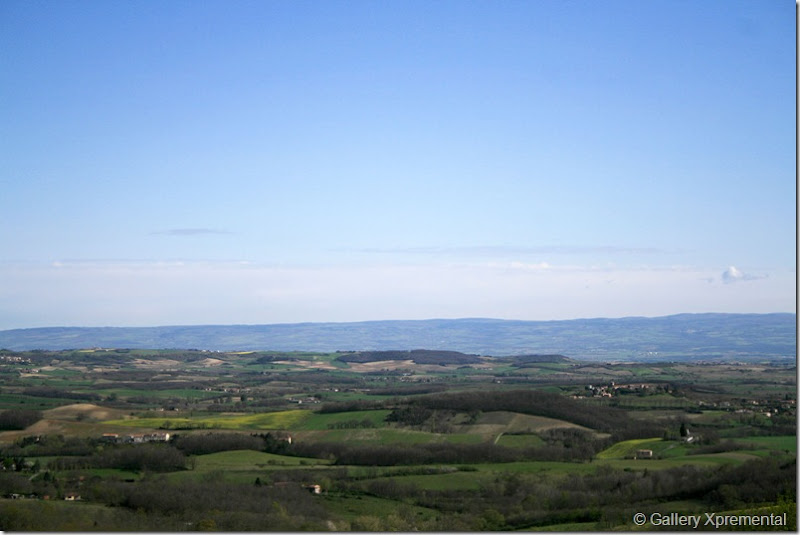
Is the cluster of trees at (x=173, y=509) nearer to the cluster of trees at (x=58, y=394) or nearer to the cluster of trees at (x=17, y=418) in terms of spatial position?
the cluster of trees at (x=17, y=418)

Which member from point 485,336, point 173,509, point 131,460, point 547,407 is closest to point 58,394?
point 131,460

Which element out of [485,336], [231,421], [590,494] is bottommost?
[231,421]

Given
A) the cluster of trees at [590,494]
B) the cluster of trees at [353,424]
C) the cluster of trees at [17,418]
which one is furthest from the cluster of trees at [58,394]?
the cluster of trees at [590,494]

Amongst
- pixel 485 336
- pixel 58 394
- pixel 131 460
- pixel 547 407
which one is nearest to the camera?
pixel 131 460

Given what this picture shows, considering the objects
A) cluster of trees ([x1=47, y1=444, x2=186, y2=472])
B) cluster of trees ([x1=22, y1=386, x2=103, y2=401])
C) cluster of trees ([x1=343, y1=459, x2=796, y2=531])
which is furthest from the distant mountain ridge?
cluster of trees ([x1=343, y1=459, x2=796, y2=531])

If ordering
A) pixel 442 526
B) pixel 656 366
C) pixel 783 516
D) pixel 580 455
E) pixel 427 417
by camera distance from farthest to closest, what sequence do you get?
pixel 656 366 → pixel 427 417 → pixel 580 455 → pixel 442 526 → pixel 783 516

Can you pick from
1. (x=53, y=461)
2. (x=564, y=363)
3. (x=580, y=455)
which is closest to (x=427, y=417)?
(x=580, y=455)

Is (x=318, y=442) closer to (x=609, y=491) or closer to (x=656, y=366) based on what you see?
(x=609, y=491)

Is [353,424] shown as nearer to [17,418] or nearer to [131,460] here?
[131,460]
